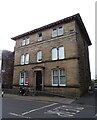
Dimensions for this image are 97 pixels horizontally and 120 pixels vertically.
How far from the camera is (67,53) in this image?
1634cm

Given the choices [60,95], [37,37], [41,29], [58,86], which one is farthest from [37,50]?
[60,95]

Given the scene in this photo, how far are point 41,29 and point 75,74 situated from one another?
10.0m

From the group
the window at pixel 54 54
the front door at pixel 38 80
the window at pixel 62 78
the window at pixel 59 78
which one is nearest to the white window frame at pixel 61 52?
the window at pixel 54 54

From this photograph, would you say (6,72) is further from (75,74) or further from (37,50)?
(75,74)

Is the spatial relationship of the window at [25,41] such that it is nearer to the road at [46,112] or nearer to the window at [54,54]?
the window at [54,54]

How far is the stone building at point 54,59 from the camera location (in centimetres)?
1558

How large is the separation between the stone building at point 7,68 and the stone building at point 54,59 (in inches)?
180

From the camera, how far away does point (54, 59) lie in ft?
58.1

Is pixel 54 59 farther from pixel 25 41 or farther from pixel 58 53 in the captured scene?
pixel 25 41

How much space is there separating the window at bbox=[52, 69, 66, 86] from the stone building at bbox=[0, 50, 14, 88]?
13.0 metres

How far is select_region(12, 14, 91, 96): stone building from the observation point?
15.6m

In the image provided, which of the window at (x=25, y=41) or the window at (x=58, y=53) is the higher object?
the window at (x=25, y=41)

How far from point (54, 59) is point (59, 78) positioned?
10.1 feet

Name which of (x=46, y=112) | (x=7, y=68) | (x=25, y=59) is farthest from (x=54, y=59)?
(x=7, y=68)
